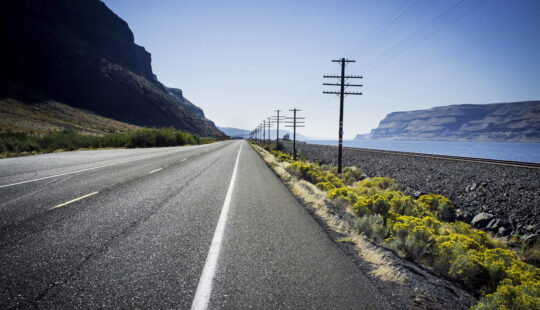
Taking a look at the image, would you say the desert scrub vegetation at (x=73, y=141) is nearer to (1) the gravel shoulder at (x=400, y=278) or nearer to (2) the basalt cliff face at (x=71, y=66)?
(1) the gravel shoulder at (x=400, y=278)

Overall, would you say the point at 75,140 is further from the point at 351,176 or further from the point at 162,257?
the point at 162,257

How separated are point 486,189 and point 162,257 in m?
12.3

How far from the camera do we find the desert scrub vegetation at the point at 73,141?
19458mm

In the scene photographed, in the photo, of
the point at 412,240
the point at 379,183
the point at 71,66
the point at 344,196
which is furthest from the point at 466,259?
the point at 71,66

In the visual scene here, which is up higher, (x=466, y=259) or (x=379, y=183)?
(x=466, y=259)

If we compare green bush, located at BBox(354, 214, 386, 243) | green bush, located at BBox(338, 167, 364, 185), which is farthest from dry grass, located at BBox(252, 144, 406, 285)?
green bush, located at BBox(338, 167, 364, 185)

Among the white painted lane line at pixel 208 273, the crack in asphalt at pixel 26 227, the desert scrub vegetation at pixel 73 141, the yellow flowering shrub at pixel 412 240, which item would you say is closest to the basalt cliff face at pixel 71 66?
the desert scrub vegetation at pixel 73 141

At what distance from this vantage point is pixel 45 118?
2506 inches

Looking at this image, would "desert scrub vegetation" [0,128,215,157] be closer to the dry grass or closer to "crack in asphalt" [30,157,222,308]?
"crack in asphalt" [30,157,222,308]

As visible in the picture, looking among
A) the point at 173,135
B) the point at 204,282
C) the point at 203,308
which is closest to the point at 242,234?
the point at 204,282

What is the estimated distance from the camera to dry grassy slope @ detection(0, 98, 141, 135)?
172 ft

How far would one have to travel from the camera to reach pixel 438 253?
12.8 feet

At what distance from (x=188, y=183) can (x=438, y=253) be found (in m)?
7.45

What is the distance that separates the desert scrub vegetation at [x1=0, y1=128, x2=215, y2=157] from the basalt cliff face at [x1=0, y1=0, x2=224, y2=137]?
6546cm
